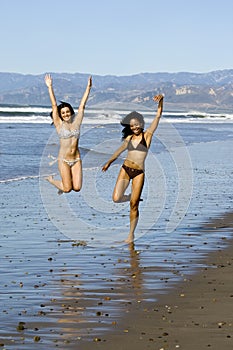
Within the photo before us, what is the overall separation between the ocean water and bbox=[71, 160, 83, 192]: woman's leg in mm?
420

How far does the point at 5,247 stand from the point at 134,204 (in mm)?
2225

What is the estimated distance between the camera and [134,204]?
42.3 ft

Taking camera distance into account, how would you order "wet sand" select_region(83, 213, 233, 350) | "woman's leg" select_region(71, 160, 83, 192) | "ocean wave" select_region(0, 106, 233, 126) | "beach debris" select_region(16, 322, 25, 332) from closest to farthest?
1. "wet sand" select_region(83, 213, 233, 350)
2. "beach debris" select_region(16, 322, 25, 332)
3. "woman's leg" select_region(71, 160, 83, 192)
4. "ocean wave" select_region(0, 106, 233, 126)

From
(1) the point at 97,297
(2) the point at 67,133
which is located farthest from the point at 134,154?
(1) the point at 97,297

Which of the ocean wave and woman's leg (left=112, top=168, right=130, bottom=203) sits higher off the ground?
the ocean wave

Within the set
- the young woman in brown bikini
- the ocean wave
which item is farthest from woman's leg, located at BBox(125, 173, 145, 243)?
the ocean wave

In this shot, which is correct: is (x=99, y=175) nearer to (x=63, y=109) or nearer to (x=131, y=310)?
(x=63, y=109)

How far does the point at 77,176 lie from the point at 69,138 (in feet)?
1.96

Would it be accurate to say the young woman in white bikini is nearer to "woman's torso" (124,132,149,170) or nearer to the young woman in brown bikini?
the young woman in brown bikini

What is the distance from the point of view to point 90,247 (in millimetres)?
12125

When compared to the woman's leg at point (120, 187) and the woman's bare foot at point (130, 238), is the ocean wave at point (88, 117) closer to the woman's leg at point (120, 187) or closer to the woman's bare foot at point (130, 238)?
the woman's leg at point (120, 187)

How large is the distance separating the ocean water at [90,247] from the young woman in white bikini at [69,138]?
1.03ft

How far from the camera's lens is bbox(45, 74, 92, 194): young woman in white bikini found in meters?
12.7

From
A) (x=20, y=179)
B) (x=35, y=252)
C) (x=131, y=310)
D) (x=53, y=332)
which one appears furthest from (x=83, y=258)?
(x=20, y=179)
